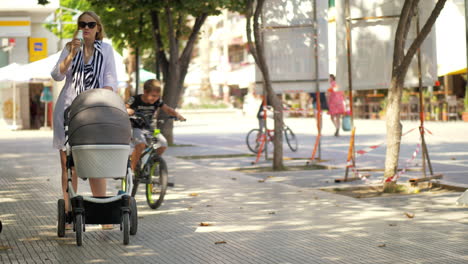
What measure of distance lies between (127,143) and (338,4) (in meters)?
6.39

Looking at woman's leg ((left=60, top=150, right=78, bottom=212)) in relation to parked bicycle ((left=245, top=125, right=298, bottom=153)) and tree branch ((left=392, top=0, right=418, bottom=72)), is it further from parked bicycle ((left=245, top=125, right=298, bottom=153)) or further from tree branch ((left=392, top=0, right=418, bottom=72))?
parked bicycle ((left=245, top=125, right=298, bottom=153))

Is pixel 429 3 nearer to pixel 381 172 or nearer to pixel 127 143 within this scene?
A: pixel 381 172

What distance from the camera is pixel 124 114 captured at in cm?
794

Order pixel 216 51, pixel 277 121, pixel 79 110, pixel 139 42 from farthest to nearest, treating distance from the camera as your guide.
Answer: pixel 216 51 → pixel 139 42 → pixel 277 121 → pixel 79 110

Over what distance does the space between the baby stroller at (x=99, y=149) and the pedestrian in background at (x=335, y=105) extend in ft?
64.7

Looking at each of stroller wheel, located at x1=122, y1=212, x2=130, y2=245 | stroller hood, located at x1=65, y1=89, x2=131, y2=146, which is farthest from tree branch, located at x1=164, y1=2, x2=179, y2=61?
stroller wheel, located at x1=122, y1=212, x2=130, y2=245

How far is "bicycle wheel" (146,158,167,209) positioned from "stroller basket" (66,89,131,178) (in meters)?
2.75

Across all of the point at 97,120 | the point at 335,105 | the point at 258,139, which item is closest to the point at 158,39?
the point at 258,139

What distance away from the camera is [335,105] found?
1105 inches

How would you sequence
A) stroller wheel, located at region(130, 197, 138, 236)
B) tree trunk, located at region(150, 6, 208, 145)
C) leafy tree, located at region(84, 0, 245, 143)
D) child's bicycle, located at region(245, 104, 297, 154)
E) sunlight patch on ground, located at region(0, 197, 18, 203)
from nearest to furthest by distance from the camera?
stroller wheel, located at region(130, 197, 138, 236), sunlight patch on ground, located at region(0, 197, 18, 203), child's bicycle, located at region(245, 104, 297, 154), leafy tree, located at region(84, 0, 245, 143), tree trunk, located at region(150, 6, 208, 145)

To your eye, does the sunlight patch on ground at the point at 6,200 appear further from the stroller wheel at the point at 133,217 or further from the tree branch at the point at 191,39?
the tree branch at the point at 191,39

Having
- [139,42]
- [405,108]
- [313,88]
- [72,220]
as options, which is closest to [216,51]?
[405,108]

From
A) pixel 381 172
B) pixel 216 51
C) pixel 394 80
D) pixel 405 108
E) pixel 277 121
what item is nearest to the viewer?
pixel 394 80

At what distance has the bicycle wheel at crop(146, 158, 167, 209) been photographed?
10617 mm
